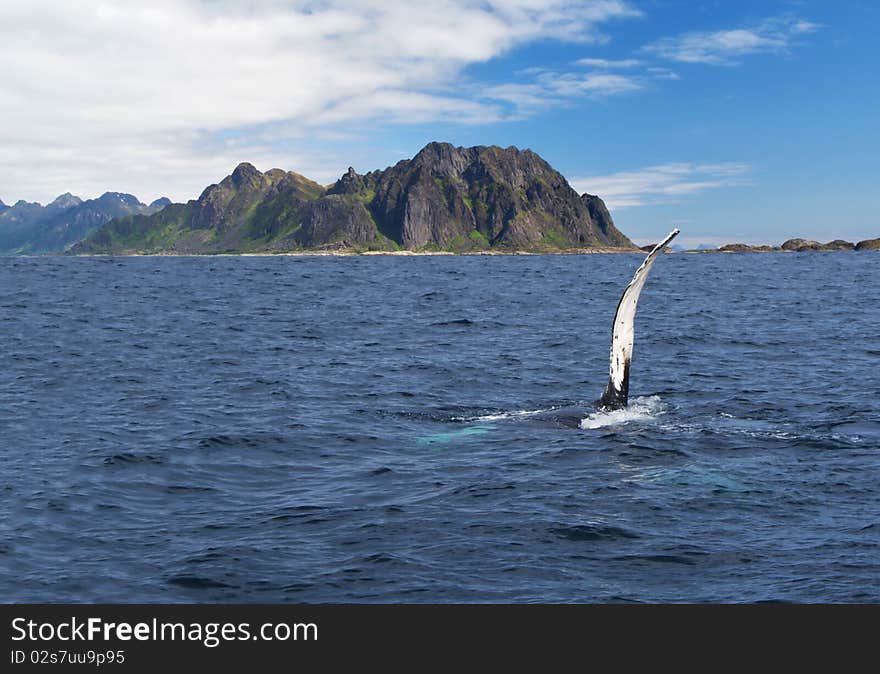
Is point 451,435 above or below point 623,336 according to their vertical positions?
below

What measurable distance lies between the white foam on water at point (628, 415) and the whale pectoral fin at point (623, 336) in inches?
15.3

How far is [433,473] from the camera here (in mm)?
18016

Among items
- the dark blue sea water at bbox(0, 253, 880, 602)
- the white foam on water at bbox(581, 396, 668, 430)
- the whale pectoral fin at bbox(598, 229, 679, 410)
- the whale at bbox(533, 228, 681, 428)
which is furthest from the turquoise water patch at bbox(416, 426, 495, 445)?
the whale pectoral fin at bbox(598, 229, 679, 410)

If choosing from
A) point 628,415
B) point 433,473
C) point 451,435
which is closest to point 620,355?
point 628,415

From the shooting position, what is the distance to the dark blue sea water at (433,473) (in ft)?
40.0

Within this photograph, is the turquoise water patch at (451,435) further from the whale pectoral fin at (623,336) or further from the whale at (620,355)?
the whale pectoral fin at (623,336)

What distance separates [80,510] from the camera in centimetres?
1548

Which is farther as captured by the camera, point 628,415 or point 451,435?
point 628,415

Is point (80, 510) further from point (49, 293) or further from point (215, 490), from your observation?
point (49, 293)

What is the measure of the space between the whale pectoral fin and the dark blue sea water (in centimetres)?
105

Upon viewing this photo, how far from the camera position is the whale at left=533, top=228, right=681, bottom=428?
64.0 feet

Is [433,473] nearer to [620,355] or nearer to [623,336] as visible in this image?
[623,336]

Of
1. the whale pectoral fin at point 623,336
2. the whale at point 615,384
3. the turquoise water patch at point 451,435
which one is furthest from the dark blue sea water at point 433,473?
the whale pectoral fin at point 623,336

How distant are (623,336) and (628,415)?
11.5 feet
